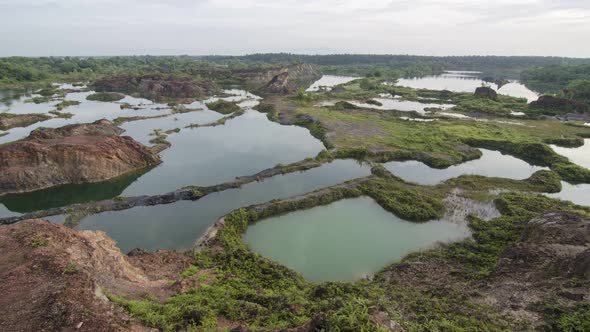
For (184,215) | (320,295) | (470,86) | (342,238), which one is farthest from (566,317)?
(470,86)

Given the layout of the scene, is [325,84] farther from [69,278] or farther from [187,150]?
[69,278]

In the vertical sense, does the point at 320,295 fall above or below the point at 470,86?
below

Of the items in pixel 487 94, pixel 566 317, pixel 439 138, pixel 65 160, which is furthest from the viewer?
pixel 487 94

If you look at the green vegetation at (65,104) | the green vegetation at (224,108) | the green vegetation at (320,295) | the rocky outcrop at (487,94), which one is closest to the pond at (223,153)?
the green vegetation at (320,295)

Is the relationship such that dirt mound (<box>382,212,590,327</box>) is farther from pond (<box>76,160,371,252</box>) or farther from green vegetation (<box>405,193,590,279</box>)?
pond (<box>76,160,371,252</box>)

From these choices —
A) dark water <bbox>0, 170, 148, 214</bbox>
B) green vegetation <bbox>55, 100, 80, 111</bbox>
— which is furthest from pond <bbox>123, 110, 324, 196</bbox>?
green vegetation <bbox>55, 100, 80, 111</bbox>

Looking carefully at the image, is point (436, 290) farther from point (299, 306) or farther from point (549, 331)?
point (299, 306)

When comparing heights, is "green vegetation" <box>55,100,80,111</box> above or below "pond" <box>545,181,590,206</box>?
above
